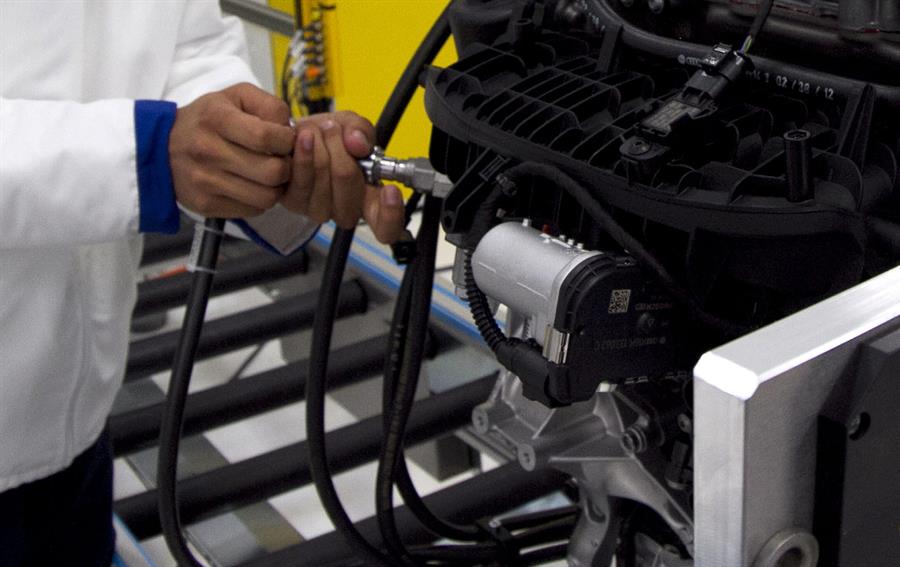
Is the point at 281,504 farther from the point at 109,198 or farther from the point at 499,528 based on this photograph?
the point at 109,198

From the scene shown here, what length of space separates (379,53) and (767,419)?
1466 millimetres

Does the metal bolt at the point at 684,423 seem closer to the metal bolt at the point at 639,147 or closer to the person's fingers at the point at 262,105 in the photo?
the metal bolt at the point at 639,147

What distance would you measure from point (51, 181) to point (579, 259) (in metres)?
0.52

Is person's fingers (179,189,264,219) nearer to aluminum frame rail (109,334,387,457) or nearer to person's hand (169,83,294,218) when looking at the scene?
person's hand (169,83,294,218)

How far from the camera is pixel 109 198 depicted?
3.11ft

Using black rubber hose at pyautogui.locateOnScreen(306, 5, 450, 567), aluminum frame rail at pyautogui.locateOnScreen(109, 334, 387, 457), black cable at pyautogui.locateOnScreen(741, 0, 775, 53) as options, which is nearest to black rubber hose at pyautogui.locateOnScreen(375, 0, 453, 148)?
black rubber hose at pyautogui.locateOnScreen(306, 5, 450, 567)

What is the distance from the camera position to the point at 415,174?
2.85ft

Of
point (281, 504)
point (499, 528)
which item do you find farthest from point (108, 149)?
point (281, 504)

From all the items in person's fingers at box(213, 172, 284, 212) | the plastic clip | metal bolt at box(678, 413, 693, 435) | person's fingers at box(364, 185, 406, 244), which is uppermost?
person's fingers at box(213, 172, 284, 212)

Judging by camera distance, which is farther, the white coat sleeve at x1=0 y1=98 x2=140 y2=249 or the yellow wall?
the yellow wall

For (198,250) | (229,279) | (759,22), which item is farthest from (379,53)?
(759,22)

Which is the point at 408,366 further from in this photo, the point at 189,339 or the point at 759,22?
the point at 759,22

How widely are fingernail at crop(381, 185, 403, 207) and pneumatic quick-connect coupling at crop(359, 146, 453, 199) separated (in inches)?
1.0

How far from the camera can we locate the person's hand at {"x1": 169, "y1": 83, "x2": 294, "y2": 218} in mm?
904
